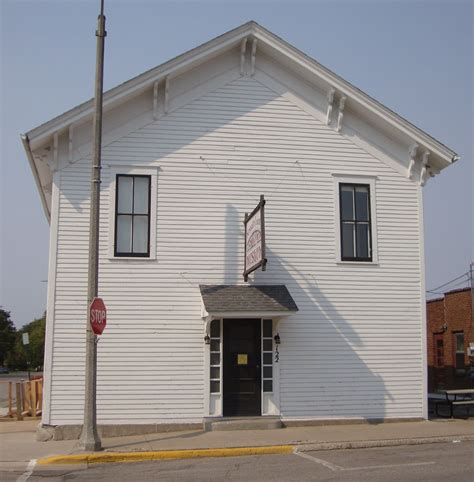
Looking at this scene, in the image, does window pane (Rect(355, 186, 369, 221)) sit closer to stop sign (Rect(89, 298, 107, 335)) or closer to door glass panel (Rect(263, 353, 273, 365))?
door glass panel (Rect(263, 353, 273, 365))

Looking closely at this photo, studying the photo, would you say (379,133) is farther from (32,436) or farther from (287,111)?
(32,436)

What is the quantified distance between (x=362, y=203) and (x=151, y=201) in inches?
201

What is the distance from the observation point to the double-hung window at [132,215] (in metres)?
15.2

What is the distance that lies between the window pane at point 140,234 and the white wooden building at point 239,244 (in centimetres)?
4

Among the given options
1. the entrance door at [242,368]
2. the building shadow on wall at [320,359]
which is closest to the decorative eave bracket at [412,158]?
the building shadow on wall at [320,359]

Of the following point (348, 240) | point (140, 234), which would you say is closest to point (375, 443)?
point (348, 240)

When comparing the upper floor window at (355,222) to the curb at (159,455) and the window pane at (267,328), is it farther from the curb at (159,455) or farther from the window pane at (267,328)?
the curb at (159,455)

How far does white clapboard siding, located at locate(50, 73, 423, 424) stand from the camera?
14703 mm

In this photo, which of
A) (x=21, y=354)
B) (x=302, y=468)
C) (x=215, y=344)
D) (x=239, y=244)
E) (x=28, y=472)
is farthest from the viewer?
(x=21, y=354)

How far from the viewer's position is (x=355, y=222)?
16.3 meters

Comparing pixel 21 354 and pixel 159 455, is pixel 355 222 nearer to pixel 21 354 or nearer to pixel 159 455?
pixel 159 455

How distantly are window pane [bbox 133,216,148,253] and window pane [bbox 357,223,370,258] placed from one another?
506cm

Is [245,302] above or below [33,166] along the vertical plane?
below

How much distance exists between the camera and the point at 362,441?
1281 cm
